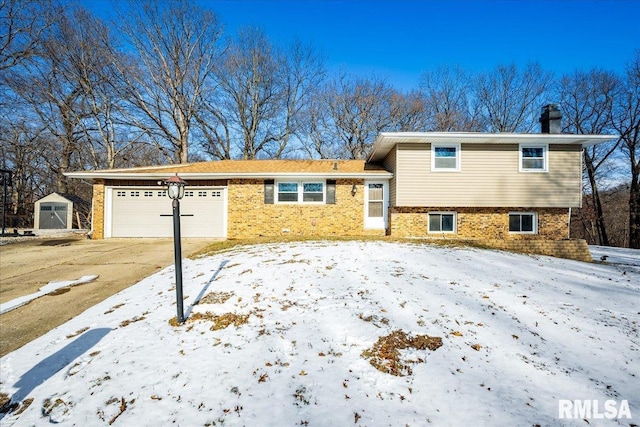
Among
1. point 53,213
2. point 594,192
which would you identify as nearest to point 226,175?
point 53,213

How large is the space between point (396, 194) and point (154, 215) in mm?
9855

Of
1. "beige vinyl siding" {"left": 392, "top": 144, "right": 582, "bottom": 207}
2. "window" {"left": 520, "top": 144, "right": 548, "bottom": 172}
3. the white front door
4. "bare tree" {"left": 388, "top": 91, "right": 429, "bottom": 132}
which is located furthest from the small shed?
"window" {"left": 520, "top": 144, "right": 548, "bottom": 172}

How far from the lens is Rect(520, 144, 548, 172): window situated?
10.3 meters

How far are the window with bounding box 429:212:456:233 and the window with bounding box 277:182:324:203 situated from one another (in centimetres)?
450

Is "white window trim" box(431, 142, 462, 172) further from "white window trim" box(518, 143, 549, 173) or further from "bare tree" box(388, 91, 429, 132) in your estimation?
"bare tree" box(388, 91, 429, 132)

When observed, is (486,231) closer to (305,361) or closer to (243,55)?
(305,361)

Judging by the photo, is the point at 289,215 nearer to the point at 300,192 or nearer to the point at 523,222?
the point at 300,192

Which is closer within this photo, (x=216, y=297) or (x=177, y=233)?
(x=177, y=233)

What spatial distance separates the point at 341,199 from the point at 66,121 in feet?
66.2

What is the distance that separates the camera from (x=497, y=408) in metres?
1.98

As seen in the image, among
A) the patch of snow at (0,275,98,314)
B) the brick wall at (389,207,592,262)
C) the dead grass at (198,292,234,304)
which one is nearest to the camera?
the dead grass at (198,292,234,304)

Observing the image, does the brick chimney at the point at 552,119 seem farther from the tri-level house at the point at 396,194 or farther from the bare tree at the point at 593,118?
the bare tree at the point at 593,118

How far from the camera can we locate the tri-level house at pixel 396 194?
10242mm

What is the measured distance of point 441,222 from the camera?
1070cm
